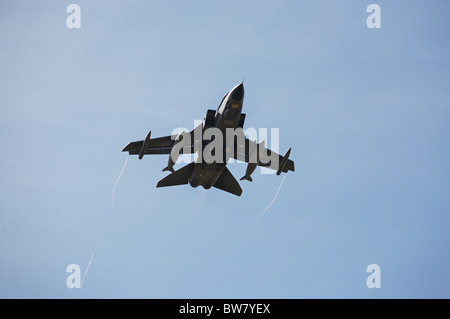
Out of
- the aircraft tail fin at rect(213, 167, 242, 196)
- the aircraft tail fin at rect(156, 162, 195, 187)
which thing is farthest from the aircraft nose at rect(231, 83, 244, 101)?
the aircraft tail fin at rect(213, 167, 242, 196)

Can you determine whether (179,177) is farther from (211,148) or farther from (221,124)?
(221,124)

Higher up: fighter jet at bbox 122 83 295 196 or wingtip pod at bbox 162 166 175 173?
fighter jet at bbox 122 83 295 196

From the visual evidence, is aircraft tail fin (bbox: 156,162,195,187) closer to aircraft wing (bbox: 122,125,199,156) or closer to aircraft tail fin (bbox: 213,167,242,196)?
aircraft wing (bbox: 122,125,199,156)

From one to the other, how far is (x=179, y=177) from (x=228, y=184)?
4.28 meters

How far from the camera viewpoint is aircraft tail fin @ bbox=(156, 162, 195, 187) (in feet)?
140

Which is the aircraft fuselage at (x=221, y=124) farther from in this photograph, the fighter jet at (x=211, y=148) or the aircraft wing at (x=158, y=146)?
the aircraft wing at (x=158, y=146)

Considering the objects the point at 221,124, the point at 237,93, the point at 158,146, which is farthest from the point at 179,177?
the point at 237,93

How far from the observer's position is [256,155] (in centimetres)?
3953

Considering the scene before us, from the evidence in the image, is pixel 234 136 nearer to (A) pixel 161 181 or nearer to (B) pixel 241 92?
(B) pixel 241 92

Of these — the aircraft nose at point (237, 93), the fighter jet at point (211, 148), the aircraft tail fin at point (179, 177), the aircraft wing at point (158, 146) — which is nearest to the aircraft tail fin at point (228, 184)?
the fighter jet at point (211, 148)

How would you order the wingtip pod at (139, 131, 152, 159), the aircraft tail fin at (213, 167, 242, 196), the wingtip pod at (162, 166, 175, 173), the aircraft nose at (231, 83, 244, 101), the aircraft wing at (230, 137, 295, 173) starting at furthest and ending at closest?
the aircraft tail fin at (213, 167, 242, 196)
the wingtip pod at (162, 166, 175, 173)
the aircraft wing at (230, 137, 295, 173)
the wingtip pod at (139, 131, 152, 159)
the aircraft nose at (231, 83, 244, 101)

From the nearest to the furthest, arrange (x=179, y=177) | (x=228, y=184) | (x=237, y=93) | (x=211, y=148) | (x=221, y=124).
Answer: (x=237, y=93), (x=221, y=124), (x=211, y=148), (x=179, y=177), (x=228, y=184)

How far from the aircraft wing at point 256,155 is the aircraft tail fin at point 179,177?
3797mm
